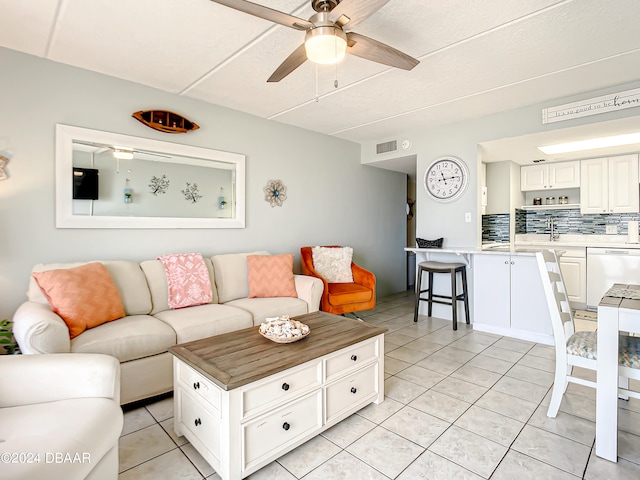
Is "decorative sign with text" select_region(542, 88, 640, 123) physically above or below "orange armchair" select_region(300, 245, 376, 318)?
above

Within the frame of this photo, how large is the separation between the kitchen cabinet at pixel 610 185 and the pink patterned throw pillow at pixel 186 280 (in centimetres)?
516

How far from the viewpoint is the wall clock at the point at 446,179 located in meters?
4.06

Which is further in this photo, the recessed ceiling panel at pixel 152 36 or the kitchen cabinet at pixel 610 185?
the kitchen cabinet at pixel 610 185

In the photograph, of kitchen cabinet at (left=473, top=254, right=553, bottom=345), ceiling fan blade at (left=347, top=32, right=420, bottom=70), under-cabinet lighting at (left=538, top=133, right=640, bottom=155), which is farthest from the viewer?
under-cabinet lighting at (left=538, top=133, right=640, bottom=155)

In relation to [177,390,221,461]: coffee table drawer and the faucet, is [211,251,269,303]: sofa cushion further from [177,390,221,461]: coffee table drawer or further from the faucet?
the faucet

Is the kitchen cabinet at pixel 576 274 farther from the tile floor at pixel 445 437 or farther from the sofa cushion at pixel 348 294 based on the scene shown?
the sofa cushion at pixel 348 294

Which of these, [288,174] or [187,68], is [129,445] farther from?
[288,174]

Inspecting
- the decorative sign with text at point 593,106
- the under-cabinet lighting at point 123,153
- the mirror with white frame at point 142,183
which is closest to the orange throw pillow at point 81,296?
the mirror with white frame at point 142,183

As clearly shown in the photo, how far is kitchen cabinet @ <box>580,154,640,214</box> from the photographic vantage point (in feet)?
14.3

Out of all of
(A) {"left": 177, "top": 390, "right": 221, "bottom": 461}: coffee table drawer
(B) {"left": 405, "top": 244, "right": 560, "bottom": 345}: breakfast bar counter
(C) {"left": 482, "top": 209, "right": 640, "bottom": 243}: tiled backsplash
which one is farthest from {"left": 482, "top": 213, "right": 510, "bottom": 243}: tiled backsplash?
(A) {"left": 177, "top": 390, "right": 221, "bottom": 461}: coffee table drawer

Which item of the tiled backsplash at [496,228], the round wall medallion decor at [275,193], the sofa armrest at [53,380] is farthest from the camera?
the tiled backsplash at [496,228]

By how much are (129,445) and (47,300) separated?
1.11 meters

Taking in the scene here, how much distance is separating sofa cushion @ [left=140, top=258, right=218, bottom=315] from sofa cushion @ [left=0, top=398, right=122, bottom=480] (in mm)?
1465

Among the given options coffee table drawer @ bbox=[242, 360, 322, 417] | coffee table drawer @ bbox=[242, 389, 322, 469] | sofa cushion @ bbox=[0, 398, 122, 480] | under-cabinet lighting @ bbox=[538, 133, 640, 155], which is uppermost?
under-cabinet lighting @ bbox=[538, 133, 640, 155]
